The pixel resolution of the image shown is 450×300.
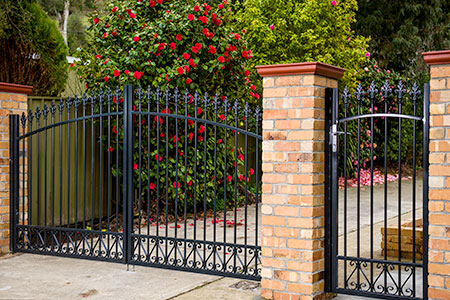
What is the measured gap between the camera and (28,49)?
9.00m

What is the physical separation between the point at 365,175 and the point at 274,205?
10.6 meters

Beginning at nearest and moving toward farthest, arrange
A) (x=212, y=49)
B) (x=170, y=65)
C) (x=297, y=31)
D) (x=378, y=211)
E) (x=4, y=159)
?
1. (x=4, y=159)
2. (x=212, y=49)
3. (x=170, y=65)
4. (x=378, y=211)
5. (x=297, y=31)

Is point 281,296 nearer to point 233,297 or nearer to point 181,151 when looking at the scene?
point 233,297

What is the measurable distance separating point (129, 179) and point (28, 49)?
14.2 ft

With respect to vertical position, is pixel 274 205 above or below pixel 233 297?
above

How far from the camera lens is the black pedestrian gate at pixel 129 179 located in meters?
5.52

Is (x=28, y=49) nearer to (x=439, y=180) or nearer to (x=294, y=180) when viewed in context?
(x=294, y=180)

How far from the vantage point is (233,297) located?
4797 millimetres

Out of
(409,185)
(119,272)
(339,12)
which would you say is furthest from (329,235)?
(409,185)

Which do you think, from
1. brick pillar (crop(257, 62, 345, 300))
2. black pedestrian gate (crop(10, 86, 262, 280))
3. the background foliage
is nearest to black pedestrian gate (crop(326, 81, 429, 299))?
brick pillar (crop(257, 62, 345, 300))

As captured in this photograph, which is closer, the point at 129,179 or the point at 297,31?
the point at 129,179

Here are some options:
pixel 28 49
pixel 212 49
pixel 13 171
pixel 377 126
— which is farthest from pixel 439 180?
pixel 377 126

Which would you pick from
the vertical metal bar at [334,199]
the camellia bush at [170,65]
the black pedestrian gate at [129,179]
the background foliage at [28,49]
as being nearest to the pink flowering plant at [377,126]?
the black pedestrian gate at [129,179]

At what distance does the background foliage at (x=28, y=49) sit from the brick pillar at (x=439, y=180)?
662cm
